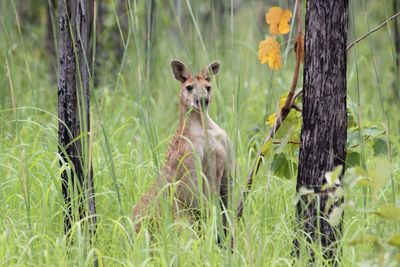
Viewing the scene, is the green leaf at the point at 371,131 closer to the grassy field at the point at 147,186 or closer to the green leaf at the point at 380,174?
the grassy field at the point at 147,186

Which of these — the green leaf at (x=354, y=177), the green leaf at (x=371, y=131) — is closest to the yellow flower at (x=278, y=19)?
the green leaf at (x=371, y=131)

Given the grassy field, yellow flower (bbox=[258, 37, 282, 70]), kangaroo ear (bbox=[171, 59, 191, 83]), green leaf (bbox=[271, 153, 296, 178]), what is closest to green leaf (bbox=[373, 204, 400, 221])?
the grassy field

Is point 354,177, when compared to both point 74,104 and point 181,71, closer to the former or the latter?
point 74,104

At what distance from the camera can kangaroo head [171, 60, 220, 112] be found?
5.34 meters

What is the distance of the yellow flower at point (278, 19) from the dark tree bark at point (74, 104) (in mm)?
897

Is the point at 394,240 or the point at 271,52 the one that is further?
the point at 271,52

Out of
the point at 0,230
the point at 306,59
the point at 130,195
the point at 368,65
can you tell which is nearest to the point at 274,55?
the point at 306,59

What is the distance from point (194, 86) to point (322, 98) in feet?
4.97

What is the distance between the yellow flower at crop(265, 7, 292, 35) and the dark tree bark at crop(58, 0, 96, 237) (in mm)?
897

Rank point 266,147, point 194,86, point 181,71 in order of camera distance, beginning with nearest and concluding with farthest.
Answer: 1. point 266,147
2. point 194,86
3. point 181,71

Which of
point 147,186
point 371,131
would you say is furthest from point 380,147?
point 147,186

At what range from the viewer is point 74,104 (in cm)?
440

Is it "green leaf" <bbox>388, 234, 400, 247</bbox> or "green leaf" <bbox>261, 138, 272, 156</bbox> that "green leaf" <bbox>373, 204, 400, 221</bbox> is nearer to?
"green leaf" <bbox>388, 234, 400, 247</bbox>

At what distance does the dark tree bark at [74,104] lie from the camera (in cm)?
418
